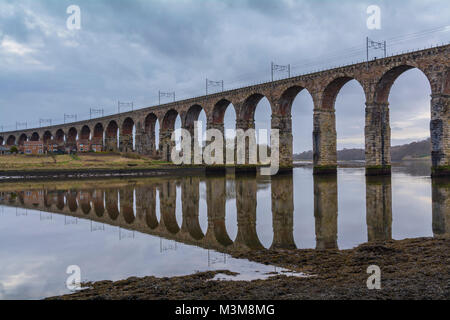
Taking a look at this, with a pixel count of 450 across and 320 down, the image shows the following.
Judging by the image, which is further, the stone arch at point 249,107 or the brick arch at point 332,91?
the stone arch at point 249,107

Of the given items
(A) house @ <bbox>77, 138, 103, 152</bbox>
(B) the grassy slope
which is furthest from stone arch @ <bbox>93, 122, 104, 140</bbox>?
(B) the grassy slope

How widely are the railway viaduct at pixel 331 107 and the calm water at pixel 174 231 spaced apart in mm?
15773

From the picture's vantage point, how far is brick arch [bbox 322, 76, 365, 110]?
41.3m

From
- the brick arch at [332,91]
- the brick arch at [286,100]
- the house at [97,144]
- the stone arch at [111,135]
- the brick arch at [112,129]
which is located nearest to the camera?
the brick arch at [332,91]

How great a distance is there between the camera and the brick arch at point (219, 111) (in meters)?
57.7

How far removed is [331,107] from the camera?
1710 inches

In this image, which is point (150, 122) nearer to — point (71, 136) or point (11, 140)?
point (71, 136)

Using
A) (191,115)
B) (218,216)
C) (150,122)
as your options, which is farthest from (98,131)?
(218,216)

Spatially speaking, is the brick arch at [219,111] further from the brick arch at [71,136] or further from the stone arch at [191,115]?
the brick arch at [71,136]

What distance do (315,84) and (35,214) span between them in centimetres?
3441

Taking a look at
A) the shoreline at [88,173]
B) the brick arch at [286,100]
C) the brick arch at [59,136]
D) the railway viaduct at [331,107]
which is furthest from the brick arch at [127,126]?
the brick arch at [286,100]

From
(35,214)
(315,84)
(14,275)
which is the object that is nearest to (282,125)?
(315,84)

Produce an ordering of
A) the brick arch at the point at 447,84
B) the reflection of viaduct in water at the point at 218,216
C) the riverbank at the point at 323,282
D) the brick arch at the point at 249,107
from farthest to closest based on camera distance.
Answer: the brick arch at the point at 249,107 → the brick arch at the point at 447,84 → the reflection of viaduct in water at the point at 218,216 → the riverbank at the point at 323,282

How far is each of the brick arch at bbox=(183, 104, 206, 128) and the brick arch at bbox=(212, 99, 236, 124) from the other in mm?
5770
